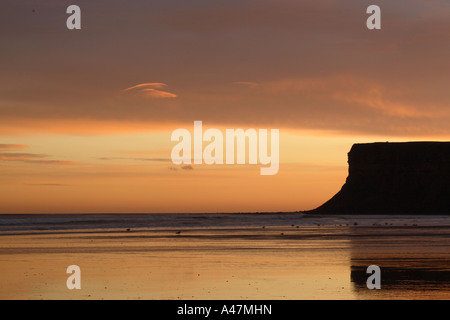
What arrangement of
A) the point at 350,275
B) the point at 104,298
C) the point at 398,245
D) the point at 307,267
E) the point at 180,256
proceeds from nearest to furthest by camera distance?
the point at 104,298, the point at 350,275, the point at 307,267, the point at 180,256, the point at 398,245

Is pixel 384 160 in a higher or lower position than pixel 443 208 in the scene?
higher

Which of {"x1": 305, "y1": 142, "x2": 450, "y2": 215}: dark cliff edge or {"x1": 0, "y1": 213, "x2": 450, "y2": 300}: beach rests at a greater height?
{"x1": 305, "y1": 142, "x2": 450, "y2": 215}: dark cliff edge

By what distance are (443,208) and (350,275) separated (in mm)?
157271

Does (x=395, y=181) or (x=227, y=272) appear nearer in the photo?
(x=227, y=272)

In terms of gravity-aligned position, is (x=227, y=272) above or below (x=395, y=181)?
below

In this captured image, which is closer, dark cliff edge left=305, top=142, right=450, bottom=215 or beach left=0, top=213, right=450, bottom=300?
beach left=0, top=213, right=450, bottom=300

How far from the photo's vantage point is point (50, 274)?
2358cm

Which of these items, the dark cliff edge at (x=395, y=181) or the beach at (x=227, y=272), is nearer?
the beach at (x=227, y=272)

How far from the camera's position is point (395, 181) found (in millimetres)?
183125

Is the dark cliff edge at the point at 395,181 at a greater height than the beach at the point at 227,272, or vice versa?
the dark cliff edge at the point at 395,181

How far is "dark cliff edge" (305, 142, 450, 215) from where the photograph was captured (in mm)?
176250

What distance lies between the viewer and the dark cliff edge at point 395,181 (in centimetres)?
17625
